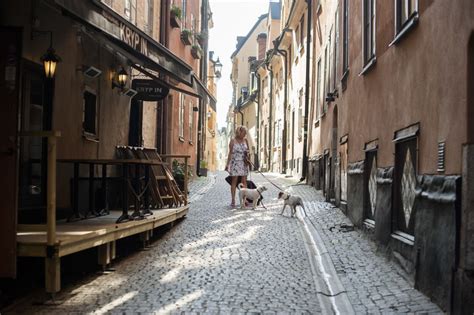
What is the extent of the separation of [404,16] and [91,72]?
4.49 meters

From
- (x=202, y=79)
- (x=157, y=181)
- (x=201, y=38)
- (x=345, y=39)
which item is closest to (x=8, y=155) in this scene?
(x=157, y=181)

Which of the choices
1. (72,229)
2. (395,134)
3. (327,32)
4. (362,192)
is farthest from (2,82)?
(327,32)

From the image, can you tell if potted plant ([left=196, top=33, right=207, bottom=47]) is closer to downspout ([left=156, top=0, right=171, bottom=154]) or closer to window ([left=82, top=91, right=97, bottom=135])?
downspout ([left=156, top=0, right=171, bottom=154])

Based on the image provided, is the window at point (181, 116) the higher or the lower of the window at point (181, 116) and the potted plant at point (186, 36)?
the lower

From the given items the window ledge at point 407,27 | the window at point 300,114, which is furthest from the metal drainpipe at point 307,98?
the window ledge at point 407,27

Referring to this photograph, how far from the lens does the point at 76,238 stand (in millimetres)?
5668

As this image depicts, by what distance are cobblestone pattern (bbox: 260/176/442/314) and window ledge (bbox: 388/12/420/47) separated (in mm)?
2621

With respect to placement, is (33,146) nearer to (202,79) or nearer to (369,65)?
(369,65)

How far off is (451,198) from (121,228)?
3.70m

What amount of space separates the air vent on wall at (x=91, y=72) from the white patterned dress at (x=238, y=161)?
5.04m

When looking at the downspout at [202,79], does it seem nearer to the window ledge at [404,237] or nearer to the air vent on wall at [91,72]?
the air vent on wall at [91,72]

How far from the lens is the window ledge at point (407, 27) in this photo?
6457 mm

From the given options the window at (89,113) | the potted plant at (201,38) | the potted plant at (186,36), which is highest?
the potted plant at (201,38)

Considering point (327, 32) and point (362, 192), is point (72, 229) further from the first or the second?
point (327, 32)
